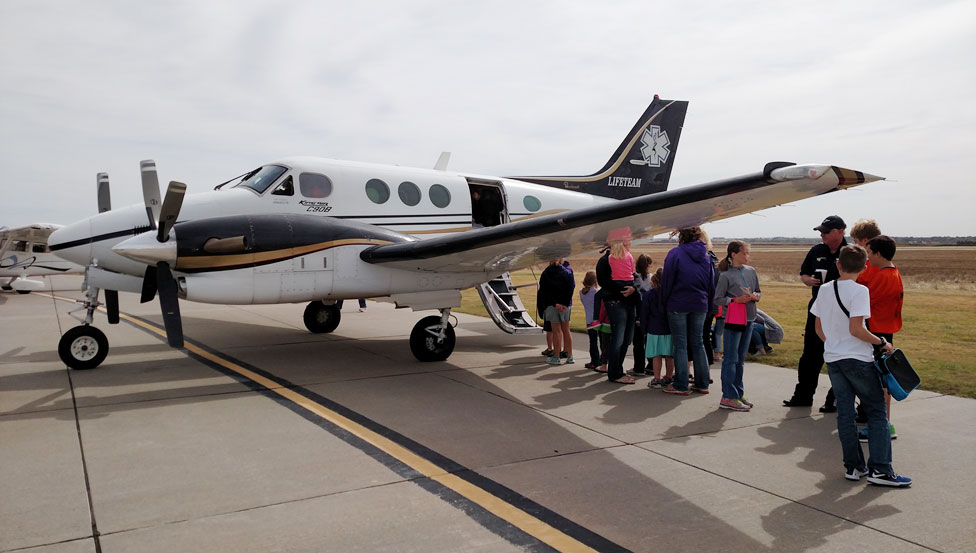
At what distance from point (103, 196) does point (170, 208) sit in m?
3.93

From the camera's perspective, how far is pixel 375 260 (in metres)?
8.16

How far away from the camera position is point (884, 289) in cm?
499

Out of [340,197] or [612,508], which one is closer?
[612,508]

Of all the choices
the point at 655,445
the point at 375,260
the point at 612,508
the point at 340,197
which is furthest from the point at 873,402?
the point at 340,197

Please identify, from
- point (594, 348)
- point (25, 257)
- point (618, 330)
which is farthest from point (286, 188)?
point (25, 257)

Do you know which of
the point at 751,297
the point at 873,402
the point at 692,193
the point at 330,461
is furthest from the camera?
the point at 751,297

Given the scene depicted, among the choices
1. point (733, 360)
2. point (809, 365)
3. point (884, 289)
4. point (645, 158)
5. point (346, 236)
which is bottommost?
point (809, 365)

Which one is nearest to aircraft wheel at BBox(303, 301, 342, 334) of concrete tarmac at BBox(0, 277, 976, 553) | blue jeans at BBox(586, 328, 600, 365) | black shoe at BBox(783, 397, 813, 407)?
concrete tarmac at BBox(0, 277, 976, 553)

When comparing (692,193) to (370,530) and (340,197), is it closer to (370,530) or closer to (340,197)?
(370,530)

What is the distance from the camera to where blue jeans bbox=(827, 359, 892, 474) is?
4340 millimetres

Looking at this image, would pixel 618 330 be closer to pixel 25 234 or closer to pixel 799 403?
pixel 799 403

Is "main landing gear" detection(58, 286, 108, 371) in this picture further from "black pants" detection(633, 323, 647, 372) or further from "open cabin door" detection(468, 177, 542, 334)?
"black pants" detection(633, 323, 647, 372)

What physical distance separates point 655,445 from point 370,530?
264 centimetres

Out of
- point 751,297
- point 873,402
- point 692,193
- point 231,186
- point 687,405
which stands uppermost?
point 231,186
